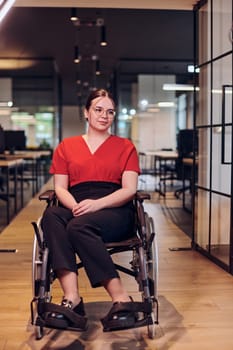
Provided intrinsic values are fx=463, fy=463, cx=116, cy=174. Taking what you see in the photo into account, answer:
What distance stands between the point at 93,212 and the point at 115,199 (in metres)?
0.14

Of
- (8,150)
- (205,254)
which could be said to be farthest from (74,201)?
(8,150)

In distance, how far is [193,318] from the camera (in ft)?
8.11

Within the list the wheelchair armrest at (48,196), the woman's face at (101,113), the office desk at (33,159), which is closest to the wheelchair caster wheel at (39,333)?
the wheelchair armrest at (48,196)

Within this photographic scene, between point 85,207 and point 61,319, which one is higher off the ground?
point 85,207

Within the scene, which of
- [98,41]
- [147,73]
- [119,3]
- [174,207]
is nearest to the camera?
[119,3]

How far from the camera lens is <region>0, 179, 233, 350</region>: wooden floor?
2.18m

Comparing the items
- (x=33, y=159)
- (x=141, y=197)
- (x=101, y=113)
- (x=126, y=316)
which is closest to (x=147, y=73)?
(x=33, y=159)

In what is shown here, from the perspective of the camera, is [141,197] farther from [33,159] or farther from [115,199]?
[33,159]

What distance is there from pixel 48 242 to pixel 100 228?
25 cm

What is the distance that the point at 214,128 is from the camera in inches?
143

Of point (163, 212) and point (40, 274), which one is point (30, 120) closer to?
point (163, 212)

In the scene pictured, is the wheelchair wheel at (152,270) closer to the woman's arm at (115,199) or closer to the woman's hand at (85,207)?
the woman's arm at (115,199)

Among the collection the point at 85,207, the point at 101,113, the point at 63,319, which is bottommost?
the point at 63,319

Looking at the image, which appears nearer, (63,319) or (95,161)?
(63,319)
